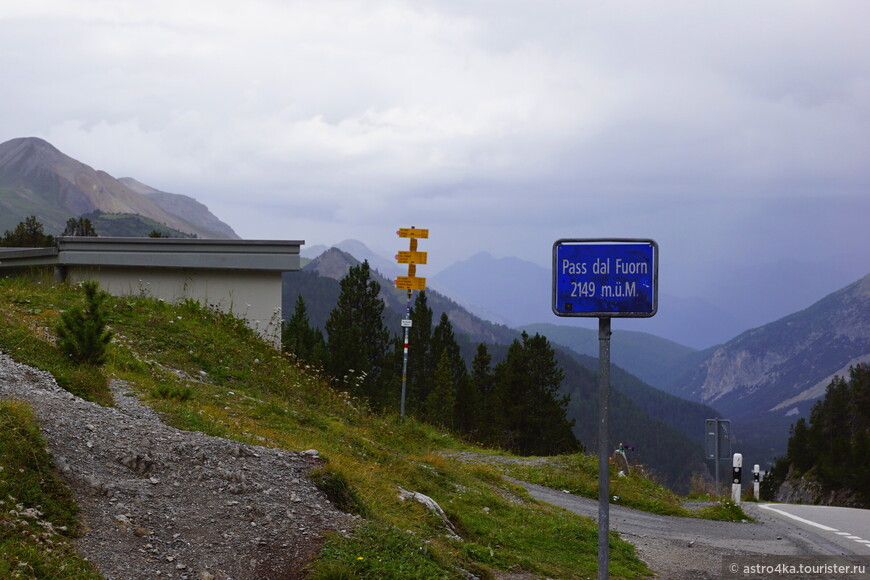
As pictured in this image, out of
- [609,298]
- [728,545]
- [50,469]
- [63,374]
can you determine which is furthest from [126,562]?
[728,545]

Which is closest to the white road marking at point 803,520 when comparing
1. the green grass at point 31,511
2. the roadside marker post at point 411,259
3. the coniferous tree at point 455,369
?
the roadside marker post at point 411,259

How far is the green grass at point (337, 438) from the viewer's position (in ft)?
22.2

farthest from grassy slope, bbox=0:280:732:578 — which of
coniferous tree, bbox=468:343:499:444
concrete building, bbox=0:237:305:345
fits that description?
coniferous tree, bbox=468:343:499:444

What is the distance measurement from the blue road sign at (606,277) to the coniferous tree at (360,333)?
59.6 m

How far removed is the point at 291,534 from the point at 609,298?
3.11 m

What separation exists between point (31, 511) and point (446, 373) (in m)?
55.4

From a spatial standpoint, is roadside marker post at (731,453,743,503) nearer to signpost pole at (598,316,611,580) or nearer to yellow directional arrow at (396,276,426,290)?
yellow directional arrow at (396,276,426,290)

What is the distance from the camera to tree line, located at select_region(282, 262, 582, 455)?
5872cm

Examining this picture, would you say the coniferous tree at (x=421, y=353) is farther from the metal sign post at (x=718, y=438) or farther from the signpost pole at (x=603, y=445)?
the signpost pole at (x=603, y=445)

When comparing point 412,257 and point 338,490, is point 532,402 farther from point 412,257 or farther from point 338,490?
point 338,490

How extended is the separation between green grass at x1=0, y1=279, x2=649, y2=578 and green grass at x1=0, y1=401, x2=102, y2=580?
1659 millimetres

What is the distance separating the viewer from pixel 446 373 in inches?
2381

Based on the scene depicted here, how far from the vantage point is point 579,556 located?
8.67 meters

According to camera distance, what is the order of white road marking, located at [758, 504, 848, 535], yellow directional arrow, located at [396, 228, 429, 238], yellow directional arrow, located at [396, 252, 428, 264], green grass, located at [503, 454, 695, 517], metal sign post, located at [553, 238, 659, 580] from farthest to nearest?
yellow directional arrow, located at [396, 228, 429, 238], yellow directional arrow, located at [396, 252, 428, 264], green grass, located at [503, 454, 695, 517], white road marking, located at [758, 504, 848, 535], metal sign post, located at [553, 238, 659, 580]
